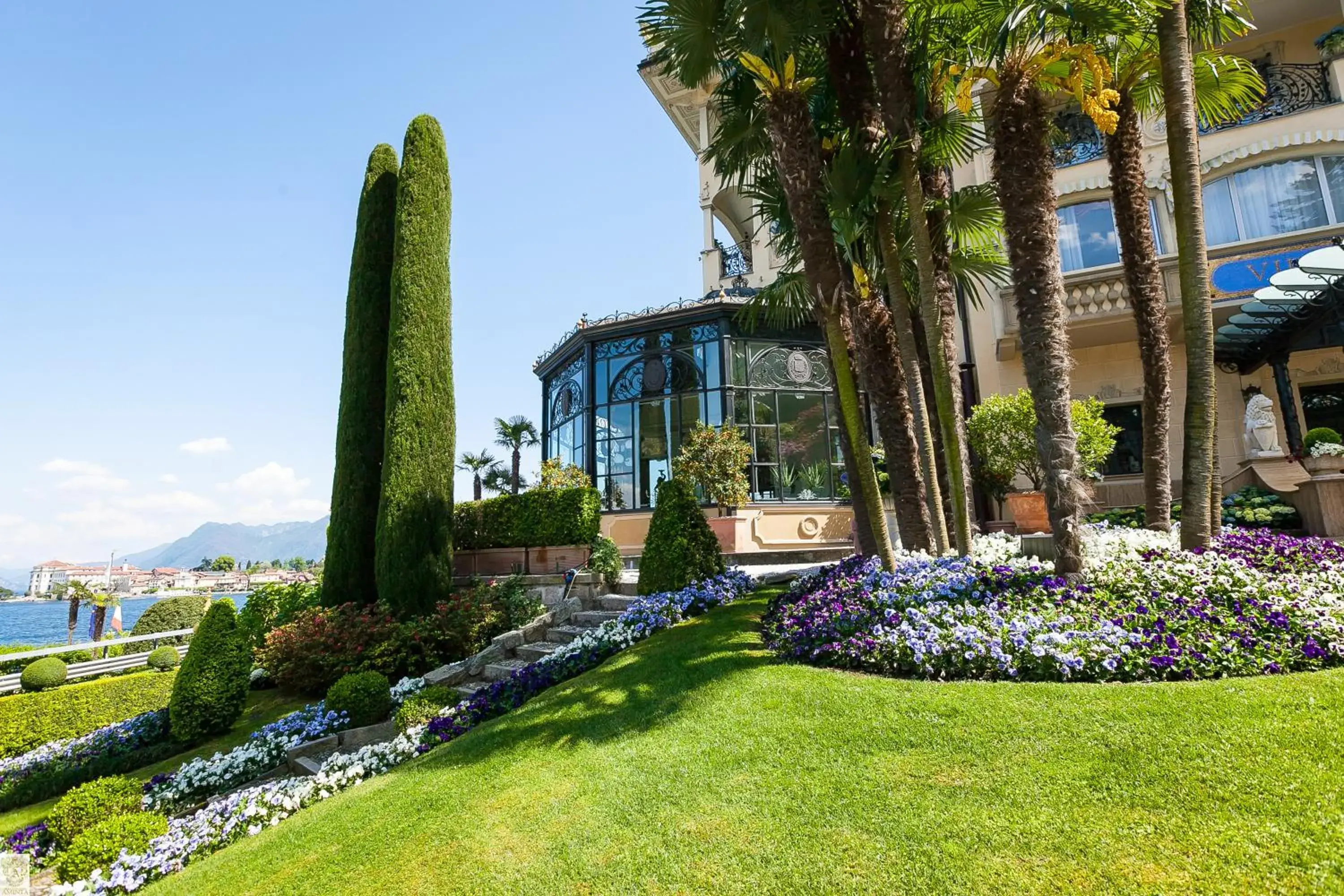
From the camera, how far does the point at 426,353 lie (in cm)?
1185

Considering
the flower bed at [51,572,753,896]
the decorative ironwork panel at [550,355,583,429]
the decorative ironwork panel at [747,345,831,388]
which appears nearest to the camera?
the flower bed at [51,572,753,896]

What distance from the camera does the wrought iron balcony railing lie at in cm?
2148

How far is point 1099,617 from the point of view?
4.82 meters

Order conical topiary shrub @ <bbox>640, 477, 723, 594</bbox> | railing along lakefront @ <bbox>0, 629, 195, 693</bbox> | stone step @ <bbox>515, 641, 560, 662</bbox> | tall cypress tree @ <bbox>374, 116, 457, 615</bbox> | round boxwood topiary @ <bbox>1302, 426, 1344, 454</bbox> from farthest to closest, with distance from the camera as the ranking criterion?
railing along lakefront @ <bbox>0, 629, 195, 693</bbox> → tall cypress tree @ <bbox>374, 116, 457, 615</bbox> → round boxwood topiary @ <bbox>1302, 426, 1344, 454</bbox> → conical topiary shrub @ <bbox>640, 477, 723, 594</bbox> → stone step @ <bbox>515, 641, 560, 662</bbox>

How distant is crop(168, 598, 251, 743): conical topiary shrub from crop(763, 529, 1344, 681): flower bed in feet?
26.1

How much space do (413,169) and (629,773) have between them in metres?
12.6

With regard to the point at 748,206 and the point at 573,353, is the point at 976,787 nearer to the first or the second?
the point at 573,353

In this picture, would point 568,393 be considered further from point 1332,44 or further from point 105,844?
point 1332,44

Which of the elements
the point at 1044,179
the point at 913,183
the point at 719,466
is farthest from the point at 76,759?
the point at 1044,179

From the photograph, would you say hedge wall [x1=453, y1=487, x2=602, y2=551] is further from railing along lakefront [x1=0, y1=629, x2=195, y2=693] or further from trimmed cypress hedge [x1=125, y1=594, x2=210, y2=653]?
trimmed cypress hedge [x1=125, y1=594, x2=210, y2=653]

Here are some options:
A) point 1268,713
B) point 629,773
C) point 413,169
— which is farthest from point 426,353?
point 1268,713

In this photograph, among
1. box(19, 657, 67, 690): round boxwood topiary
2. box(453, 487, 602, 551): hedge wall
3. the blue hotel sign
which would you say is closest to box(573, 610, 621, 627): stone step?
box(453, 487, 602, 551): hedge wall

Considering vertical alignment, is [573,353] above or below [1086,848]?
above

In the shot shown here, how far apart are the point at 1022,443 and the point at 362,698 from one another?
→ 11.3 metres
